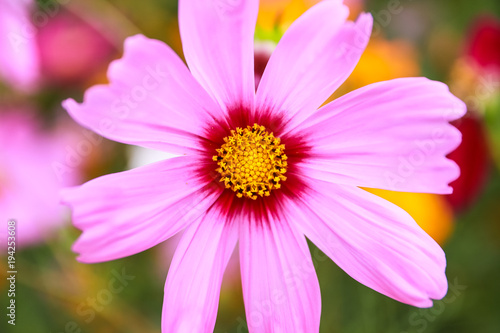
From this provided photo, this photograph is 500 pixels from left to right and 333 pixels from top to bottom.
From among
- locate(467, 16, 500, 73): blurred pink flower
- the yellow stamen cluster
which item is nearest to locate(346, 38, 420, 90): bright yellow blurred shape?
locate(467, 16, 500, 73): blurred pink flower

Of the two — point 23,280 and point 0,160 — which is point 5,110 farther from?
point 23,280

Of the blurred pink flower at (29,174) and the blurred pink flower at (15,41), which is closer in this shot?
the blurred pink flower at (15,41)

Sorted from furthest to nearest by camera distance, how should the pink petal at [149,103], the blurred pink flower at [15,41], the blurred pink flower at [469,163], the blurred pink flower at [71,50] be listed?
the blurred pink flower at [71,50] < the blurred pink flower at [469,163] < the blurred pink flower at [15,41] < the pink petal at [149,103]

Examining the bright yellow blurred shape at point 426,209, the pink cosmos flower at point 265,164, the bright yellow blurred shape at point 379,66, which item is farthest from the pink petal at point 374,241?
the bright yellow blurred shape at point 379,66

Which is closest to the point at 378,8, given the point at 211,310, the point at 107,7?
the point at 107,7

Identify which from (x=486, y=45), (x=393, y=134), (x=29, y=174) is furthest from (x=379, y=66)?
(x=29, y=174)

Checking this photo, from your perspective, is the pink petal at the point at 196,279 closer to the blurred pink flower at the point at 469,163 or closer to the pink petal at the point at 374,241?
the pink petal at the point at 374,241

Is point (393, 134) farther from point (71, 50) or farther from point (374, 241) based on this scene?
point (71, 50)
